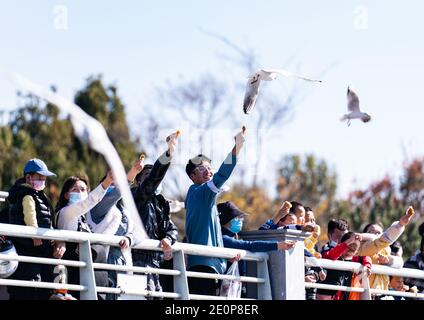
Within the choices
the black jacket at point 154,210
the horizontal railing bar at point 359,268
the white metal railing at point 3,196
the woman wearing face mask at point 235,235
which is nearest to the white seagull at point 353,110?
the horizontal railing bar at point 359,268

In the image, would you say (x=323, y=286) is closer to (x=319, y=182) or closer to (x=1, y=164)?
(x=1, y=164)

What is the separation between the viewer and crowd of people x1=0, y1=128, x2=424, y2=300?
37.1 feet

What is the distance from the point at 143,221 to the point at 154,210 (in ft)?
0.67

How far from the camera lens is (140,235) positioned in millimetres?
11750

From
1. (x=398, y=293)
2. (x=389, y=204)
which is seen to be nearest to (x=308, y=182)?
(x=389, y=204)

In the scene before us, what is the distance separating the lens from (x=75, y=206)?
1145 cm

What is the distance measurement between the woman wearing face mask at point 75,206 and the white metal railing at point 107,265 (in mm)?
232

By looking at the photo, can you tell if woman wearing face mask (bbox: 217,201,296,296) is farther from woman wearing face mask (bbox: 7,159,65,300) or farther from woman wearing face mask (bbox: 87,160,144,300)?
woman wearing face mask (bbox: 7,159,65,300)

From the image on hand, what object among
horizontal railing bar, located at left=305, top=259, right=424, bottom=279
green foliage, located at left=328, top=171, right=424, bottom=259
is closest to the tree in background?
green foliage, located at left=328, top=171, right=424, bottom=259

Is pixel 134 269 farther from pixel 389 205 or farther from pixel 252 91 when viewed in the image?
pixel 389 205

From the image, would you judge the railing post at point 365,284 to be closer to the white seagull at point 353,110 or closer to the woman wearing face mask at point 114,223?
the white seagull at point 353,110
